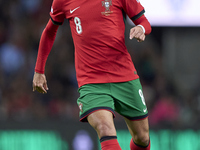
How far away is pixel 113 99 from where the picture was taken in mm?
4445

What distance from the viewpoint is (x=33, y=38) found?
10.0 meters

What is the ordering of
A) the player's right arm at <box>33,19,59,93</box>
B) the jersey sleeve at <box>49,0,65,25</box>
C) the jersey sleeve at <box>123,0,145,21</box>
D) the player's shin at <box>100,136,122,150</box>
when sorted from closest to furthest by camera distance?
1. the player's shin at <box>100,136,122,150</box>
2. the jersey sleeve at <box>123,0,145,21</box>
3. the jersey sleeve at <box>49,0,65,25</box>
4. the player's right arm at <box>33,19,59,93</box>

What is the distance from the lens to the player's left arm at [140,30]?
13.5 ft

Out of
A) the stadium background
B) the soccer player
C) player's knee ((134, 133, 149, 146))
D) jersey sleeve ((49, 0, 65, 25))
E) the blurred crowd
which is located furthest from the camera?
the blurred crowd

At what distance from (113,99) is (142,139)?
632mm

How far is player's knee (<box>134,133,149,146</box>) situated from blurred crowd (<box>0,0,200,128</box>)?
3252mm

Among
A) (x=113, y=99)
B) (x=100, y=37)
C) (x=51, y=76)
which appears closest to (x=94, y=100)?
(x=113, y=99)

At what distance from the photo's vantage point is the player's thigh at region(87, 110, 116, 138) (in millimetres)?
4055

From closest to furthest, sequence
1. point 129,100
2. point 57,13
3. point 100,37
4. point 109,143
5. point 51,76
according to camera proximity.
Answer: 1. point 109,143
2. point 100,37
3. point 129,100
4. point 57,13
5. point 51,76

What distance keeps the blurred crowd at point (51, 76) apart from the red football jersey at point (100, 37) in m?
3.81

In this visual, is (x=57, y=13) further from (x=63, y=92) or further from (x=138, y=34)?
(x=63, y=92)

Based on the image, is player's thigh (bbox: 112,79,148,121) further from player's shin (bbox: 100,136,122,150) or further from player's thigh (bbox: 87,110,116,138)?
player's shin (bbox: 100,136,122,150)

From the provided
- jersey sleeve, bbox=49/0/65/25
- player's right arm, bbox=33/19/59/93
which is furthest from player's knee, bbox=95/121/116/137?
jersey sleeve, bbox=49/0/65/25

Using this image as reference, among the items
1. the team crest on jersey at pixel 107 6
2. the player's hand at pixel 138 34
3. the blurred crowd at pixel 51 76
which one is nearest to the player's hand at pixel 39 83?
the team crest on jersey at pixel 107 6
